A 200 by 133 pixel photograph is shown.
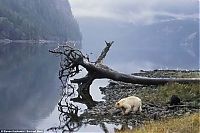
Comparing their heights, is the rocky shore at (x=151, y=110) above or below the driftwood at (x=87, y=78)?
below

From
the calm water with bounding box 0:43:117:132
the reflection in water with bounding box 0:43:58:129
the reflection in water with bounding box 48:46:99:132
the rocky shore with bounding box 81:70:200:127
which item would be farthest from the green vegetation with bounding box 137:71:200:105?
the reflection in water with bounding box 0:43:58:129

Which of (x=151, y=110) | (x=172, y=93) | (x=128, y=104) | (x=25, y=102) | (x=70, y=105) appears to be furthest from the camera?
(x=25, y=102)

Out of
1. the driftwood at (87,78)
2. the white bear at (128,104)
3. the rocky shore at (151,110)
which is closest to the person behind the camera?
the rocky shore at (151,110)

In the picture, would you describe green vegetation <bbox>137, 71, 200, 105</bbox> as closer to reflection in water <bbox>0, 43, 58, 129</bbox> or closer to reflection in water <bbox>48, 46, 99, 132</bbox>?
reflection in water <bbox>48, 46, 99, 132</bbox>

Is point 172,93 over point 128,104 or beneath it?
over

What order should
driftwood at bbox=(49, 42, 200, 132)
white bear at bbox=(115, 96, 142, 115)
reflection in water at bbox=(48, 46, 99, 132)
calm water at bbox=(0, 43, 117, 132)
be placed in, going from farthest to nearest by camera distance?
1. driftwood at bbox=(49, 42, 200, 132)
2. calm water at bbox=(0, 43, 117, 132)
3. reflection in water at bbox=(48, 46, 99, 132)
4. white bear at bbox=(115, 96, 142, 115)

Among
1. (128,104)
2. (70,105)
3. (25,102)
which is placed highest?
(25,102)

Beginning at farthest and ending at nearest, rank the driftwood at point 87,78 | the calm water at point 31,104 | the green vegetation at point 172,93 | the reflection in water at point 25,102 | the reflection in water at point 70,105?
the driftwood at point 87,78
the green vegetation at point 172,93
the reflection in water at point 25,102
the calm water at point 31,104
the reflection in water at point 70,105

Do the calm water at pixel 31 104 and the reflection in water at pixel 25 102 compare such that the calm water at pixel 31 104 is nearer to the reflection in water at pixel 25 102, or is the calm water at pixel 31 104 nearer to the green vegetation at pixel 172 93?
the reflection in water at pixel 25 102

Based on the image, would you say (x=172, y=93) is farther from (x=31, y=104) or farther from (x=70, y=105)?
(x=31, y=104)

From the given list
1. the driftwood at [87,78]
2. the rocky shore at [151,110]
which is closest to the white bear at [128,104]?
the rocky shore at [151,110]

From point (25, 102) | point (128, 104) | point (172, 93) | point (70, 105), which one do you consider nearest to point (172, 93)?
point (172, 93)

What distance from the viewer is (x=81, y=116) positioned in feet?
91.8

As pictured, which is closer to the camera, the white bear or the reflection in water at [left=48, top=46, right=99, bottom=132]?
the white bear
